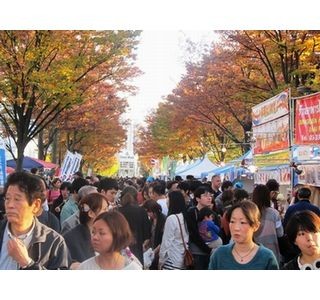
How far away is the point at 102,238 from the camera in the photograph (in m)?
3.33

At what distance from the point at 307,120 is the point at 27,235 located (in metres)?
6.64

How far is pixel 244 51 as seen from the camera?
53.5ft

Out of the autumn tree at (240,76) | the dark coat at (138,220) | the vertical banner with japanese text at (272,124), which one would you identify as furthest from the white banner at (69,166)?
the dark coat at (138,220)

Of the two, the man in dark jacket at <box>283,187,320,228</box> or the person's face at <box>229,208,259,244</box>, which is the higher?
the man in dark jacket at <box>283,187,320,228</box>

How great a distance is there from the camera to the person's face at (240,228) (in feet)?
11.7

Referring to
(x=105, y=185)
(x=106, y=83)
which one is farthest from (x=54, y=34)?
(x=105, y=185)

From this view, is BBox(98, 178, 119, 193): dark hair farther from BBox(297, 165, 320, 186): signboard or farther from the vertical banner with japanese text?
the vertical banner with japanese text

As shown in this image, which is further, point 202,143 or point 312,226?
point 202,143

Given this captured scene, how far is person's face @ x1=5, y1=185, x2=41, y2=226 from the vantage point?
3.32 m

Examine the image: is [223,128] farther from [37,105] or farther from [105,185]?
[105,185]

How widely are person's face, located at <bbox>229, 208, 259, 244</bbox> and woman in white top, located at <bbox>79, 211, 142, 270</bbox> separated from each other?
75 centimetres

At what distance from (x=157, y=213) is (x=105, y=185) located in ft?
2.57

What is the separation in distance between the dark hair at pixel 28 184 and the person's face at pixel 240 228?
1.34m

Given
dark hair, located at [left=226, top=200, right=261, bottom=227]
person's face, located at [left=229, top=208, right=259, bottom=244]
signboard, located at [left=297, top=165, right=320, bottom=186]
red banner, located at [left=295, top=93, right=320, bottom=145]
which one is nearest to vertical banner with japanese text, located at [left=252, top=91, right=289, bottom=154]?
red banner, located at [left=295, top=93, right=320, bottom=145]
